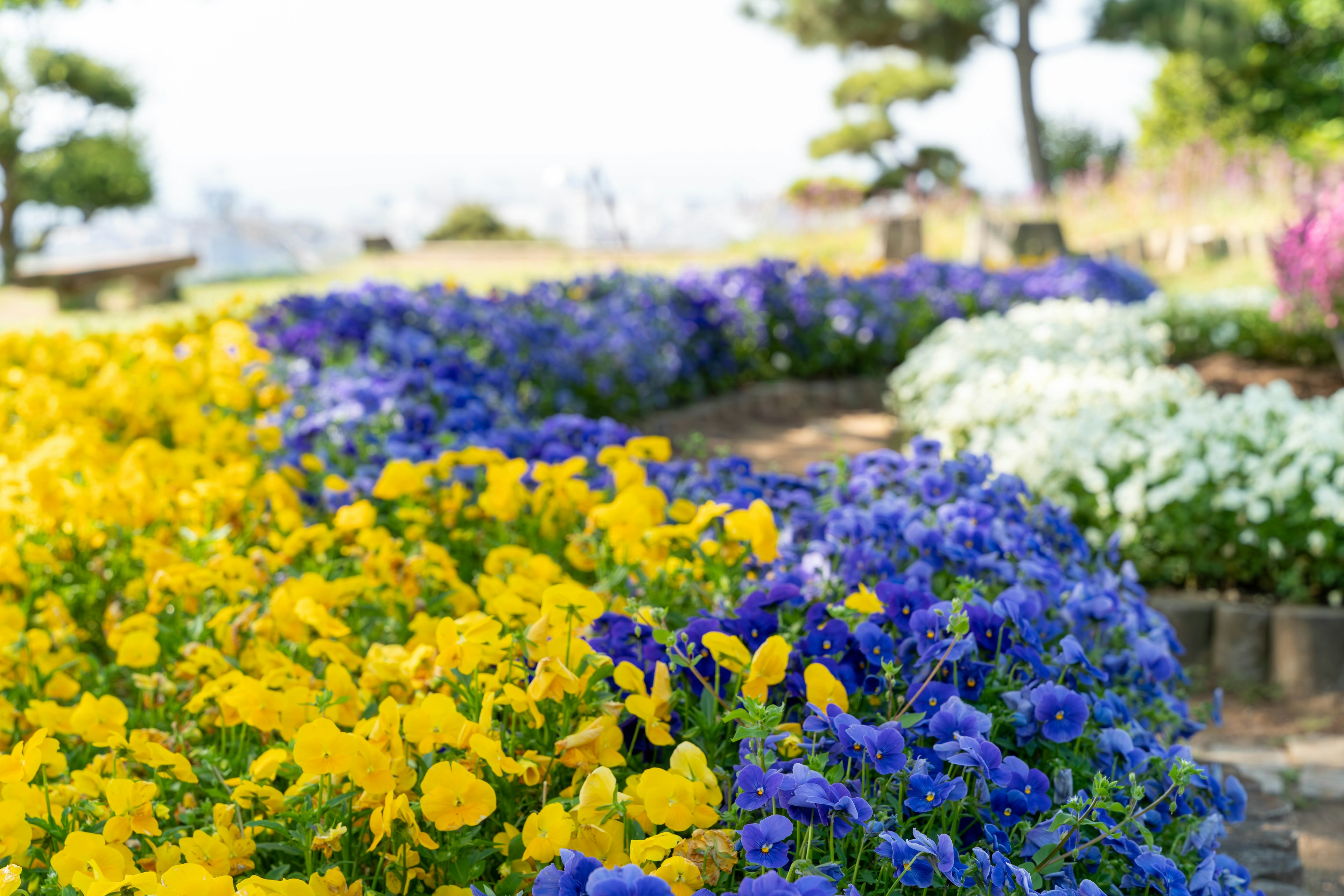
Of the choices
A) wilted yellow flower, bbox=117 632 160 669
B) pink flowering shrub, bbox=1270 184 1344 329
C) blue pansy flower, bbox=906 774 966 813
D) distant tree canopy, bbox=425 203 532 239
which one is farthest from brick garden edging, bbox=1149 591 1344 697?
distant tree canopy, bbox=425 203 532 239

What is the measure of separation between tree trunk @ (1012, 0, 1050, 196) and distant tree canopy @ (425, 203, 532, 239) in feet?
30.6

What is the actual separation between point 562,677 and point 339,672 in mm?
397

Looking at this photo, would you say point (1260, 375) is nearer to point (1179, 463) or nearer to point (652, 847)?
point (1179, 463)

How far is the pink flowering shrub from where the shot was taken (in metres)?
5.12

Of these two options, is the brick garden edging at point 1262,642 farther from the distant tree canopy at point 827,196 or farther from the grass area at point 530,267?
the distant tree canopy at point 827,196

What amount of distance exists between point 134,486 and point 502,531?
899 mm

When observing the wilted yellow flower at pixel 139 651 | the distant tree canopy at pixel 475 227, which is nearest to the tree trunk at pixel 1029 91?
the distant tree canopy at pixel 475 227

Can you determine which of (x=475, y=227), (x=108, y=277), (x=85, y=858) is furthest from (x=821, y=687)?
(x=475, y=227)

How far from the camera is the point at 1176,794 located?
1497mm

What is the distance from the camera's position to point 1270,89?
2214 cm

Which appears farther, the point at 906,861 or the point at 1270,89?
the point at 1270,89

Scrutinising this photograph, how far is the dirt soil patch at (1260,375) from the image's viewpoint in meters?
5.84

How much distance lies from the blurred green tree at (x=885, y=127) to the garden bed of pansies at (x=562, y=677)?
2160 centimetres

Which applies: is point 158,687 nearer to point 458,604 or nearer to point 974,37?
point 458,604
